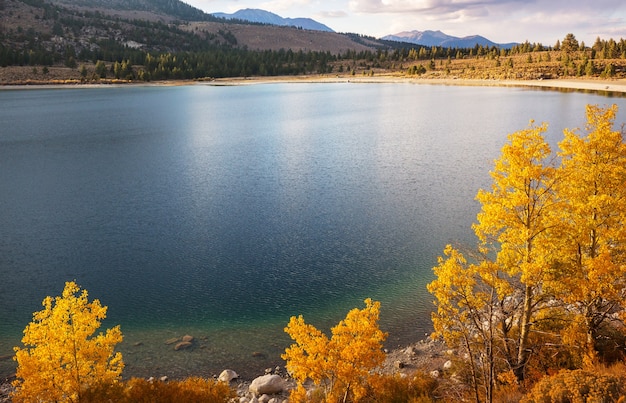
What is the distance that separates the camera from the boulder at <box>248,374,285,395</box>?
1889 centimetres

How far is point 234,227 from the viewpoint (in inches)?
1481

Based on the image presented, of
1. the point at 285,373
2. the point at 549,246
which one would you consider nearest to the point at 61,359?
the point at 285,373

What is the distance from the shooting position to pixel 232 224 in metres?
38.3

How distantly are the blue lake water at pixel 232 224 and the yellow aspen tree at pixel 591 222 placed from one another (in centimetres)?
324

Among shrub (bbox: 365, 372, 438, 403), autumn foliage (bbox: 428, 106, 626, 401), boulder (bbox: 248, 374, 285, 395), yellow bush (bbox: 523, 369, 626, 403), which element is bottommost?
boulder (bbox: 248, 374, 285, 395)

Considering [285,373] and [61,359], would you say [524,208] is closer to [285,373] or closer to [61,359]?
[285,373]

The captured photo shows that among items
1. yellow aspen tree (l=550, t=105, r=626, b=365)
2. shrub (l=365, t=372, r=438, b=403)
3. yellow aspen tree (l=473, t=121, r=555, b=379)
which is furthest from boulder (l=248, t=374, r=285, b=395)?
yellow aspen tree (l=550, t=105, r=626, b=365)

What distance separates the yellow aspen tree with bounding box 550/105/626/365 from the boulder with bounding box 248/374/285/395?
1085 cm

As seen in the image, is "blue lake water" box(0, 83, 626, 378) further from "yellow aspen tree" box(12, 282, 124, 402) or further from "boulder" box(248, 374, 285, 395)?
"yellow aspen tree" box(12, 282, 124, 402)

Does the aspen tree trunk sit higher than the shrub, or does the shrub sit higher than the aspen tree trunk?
the aspen tree trunk

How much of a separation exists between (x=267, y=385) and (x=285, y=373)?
5.48ft

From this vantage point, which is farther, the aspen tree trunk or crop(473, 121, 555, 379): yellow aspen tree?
the aspen tree trunk

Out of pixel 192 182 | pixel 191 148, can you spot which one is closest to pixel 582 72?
pixel 191 148

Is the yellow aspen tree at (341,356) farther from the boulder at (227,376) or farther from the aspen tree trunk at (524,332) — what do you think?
the aspen tree trunk at (524,332)
